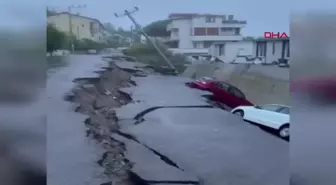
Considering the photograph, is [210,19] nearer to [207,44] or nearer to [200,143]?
[207,44]

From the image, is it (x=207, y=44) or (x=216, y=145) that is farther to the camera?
(x=207, y=44)

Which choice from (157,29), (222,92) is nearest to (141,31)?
(157,29)

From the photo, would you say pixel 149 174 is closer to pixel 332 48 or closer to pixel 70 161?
pixel 70 161

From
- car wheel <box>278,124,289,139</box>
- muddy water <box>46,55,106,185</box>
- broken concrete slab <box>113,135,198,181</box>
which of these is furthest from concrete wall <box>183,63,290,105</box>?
muddy water <box>46,55,106,185</box>

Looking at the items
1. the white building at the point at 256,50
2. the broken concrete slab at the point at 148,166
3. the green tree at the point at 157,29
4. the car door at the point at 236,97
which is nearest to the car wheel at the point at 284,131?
the car door at the point at 236,97

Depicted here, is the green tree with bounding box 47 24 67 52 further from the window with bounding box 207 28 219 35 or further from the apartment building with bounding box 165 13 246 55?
the window with bounding box 207 28 219 35

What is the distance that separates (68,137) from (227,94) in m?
0.82

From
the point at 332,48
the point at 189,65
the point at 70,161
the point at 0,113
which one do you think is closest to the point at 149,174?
the point at 70,161

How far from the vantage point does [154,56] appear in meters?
2.65

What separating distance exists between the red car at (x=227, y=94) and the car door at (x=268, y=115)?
0.06m

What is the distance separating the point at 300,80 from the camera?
2.60m

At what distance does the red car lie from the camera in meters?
2.63

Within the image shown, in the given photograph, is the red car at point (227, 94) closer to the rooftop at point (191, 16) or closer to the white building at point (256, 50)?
the white building at point (256, 50)

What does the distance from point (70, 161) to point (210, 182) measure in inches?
27.6
